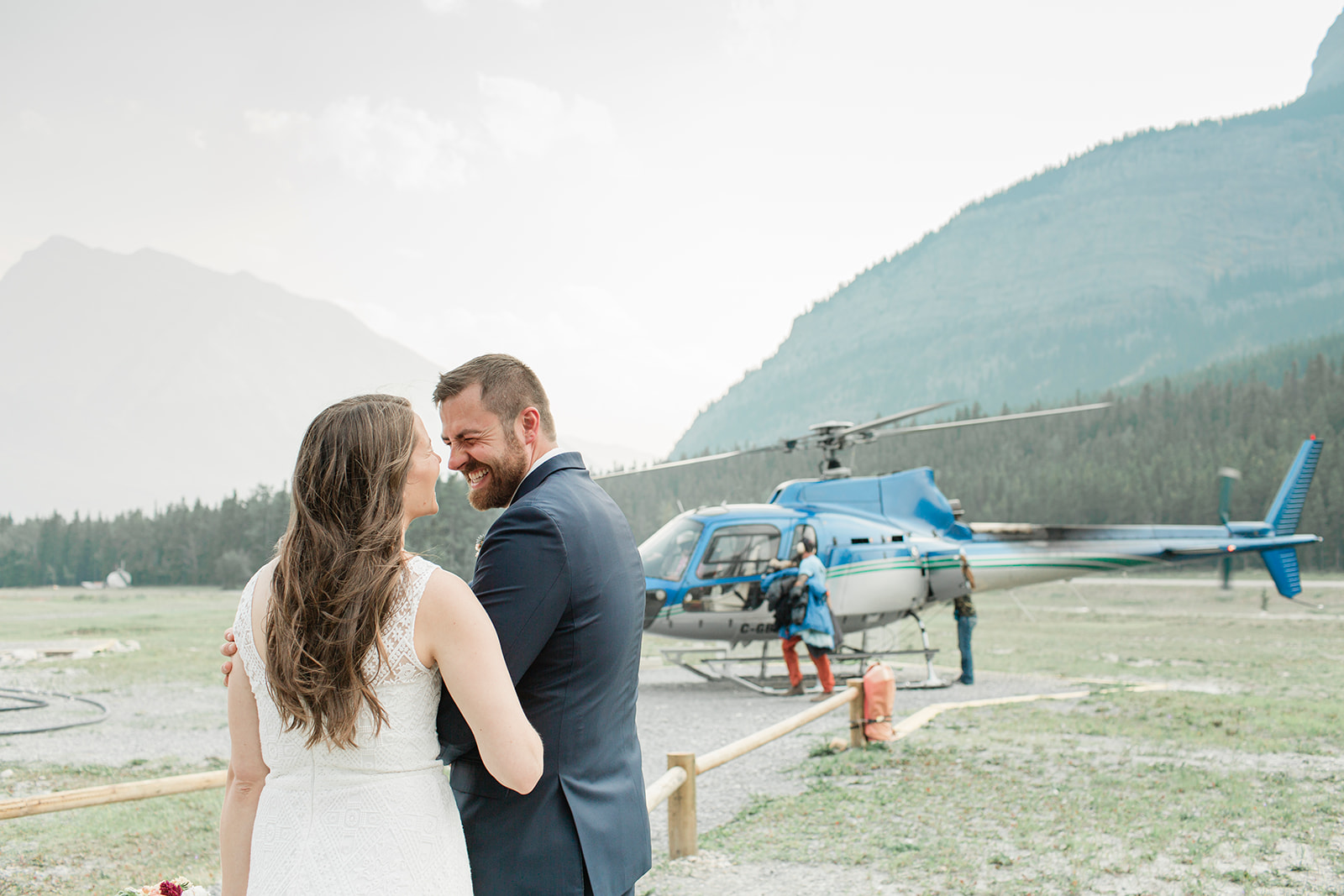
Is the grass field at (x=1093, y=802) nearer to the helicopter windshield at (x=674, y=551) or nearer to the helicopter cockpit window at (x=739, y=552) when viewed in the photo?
the helicopter cockpit window at (x=739, y=552)

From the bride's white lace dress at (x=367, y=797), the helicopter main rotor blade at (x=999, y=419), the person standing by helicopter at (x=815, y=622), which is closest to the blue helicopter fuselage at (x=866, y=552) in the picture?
the person standing by helicopter at (x=815, y=622)

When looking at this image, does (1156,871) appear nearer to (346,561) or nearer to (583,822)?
(583,822)

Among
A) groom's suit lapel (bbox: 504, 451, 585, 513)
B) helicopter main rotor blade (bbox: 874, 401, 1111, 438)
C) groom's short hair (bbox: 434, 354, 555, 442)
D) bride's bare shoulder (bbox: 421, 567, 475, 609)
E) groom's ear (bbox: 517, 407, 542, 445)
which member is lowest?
bride's bare shoulder (bbox: 421, 567, 475, 609)

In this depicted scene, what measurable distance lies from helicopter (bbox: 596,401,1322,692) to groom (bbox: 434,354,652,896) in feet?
27.0

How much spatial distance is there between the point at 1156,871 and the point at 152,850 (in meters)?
5.48

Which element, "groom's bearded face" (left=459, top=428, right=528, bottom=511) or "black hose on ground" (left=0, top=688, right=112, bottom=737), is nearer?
"groom's bearded face" (left=459, top=428, right=528, bottom=511)

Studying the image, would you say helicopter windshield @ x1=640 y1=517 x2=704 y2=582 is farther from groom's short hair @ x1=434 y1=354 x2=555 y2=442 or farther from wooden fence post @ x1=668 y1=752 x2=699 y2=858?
groom's short hair @ x1=434 y1=354 x2=555 y2=442

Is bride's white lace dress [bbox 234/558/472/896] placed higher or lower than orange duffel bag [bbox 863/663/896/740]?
higher

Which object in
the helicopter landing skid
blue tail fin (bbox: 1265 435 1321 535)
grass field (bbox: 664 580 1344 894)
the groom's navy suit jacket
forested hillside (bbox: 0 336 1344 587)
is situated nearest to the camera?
the groom's navy suit jacket

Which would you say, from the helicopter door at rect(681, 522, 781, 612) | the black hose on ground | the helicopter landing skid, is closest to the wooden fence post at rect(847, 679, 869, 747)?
the helicopter landing skid

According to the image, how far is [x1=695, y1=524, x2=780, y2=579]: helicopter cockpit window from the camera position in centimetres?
1103

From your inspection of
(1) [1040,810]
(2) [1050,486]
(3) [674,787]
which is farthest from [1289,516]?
(2) [1050,486]

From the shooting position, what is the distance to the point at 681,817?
4816 mm

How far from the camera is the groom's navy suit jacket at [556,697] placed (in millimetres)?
1588
